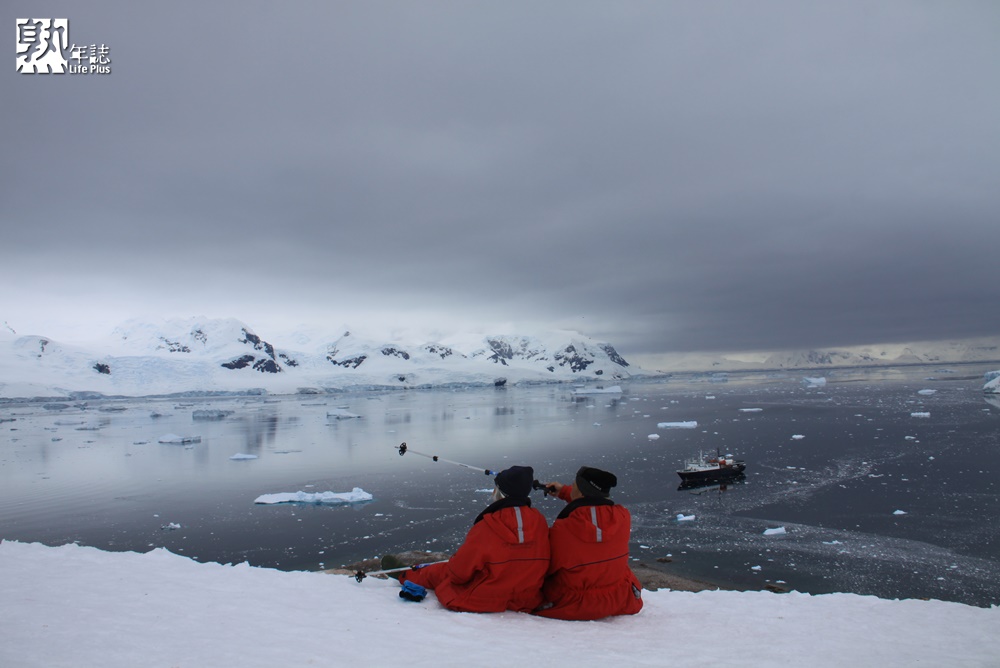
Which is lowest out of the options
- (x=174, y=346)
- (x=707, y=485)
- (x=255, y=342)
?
(x=707, y=485)

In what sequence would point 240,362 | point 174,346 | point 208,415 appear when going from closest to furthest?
point 208,415, point 240,362, point 174,346

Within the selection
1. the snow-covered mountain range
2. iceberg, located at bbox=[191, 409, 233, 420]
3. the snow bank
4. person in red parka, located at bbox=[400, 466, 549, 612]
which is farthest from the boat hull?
the snow-covered mountain range

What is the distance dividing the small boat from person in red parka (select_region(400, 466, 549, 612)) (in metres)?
21.9

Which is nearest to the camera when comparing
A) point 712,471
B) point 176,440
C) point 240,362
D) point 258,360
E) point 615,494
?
point 615,494

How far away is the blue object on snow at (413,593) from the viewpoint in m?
6.15

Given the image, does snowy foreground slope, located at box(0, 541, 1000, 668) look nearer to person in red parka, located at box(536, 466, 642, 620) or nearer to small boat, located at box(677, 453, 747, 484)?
person in red parka, located at box(536, 466, 642, 620)

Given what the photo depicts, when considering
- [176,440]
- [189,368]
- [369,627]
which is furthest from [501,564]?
[189,368]

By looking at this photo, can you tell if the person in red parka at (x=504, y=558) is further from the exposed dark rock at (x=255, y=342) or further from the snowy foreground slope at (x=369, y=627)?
the exposed dark rock at (x=255, y=342)

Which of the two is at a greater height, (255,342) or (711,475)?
(255,342)

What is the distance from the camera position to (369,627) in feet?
17.4

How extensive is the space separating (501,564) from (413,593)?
3.45 ft

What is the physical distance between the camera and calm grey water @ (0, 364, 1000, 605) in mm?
15734

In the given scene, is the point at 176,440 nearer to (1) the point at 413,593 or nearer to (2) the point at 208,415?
(2) the point at 208,415

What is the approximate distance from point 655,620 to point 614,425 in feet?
154
